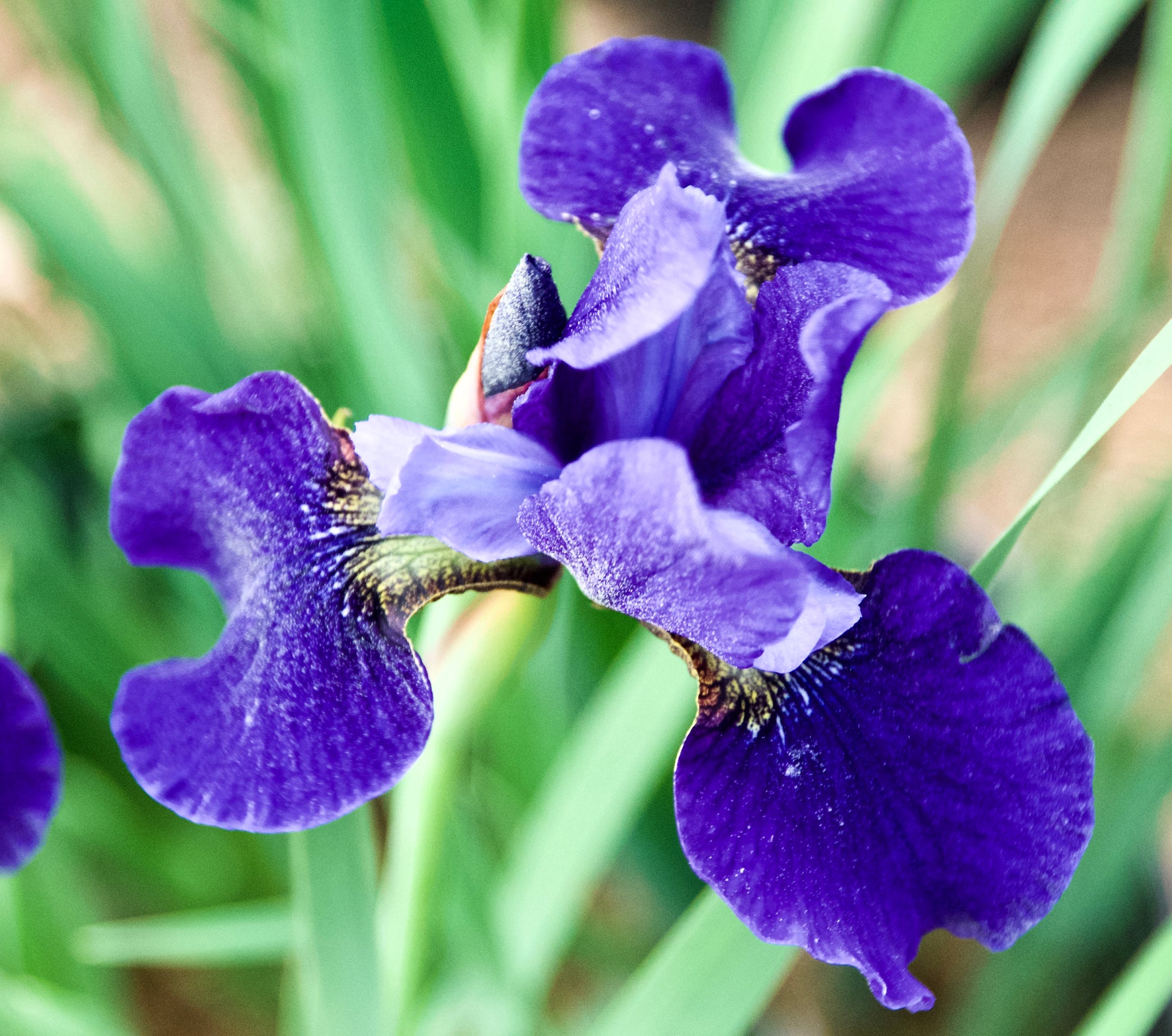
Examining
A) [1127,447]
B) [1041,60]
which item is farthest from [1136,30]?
[1041,60]

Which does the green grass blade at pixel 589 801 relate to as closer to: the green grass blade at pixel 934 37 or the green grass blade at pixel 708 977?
the green grass blade at pixel 708 977

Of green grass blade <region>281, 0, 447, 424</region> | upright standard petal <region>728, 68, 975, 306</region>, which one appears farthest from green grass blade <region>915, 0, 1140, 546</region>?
green grass blade <region>281, 0, 447, 424</region>

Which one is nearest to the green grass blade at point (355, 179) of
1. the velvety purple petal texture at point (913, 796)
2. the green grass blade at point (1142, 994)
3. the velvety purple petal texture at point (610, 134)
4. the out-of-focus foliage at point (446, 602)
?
the out-of-focus foliage at point (446, 602)

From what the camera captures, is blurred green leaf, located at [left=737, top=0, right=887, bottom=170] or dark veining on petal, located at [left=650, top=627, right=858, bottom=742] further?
blurred green leaf, located at [left=737, top=0, right=887, bottom=170]

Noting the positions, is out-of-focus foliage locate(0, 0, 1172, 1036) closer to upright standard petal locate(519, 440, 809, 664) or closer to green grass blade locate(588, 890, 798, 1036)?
green grass blade locate(588, 890, 798, 1036)

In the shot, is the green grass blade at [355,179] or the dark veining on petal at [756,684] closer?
the dark veining on petal at [756,684]
